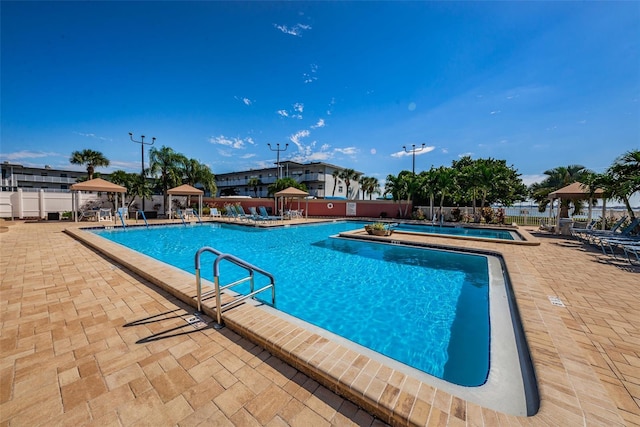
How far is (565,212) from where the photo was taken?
1334 cm

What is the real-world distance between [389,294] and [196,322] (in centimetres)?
354

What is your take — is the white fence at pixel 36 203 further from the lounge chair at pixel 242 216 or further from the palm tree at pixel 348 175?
the palm tree at pixel 348 175

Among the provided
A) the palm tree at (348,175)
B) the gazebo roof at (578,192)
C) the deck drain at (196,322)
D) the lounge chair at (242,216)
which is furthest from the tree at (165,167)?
the gazebo roof at (578,192)

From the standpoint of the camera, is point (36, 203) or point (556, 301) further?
point (36, 203)

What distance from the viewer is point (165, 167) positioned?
68.3 feet

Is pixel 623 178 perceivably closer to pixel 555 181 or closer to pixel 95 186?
pixel 555 181

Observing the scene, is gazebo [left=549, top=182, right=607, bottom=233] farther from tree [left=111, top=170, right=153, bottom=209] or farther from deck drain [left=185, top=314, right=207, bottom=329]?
tree [left=111, top=170, right=153, bottom=209]

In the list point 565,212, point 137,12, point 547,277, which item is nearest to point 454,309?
point 547,277

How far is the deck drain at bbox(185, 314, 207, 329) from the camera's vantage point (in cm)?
279

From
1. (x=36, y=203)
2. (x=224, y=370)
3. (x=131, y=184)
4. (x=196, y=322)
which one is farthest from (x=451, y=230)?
(x=36, y=203)

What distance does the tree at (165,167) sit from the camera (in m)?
20.6

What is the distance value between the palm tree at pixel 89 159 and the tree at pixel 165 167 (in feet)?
11.7

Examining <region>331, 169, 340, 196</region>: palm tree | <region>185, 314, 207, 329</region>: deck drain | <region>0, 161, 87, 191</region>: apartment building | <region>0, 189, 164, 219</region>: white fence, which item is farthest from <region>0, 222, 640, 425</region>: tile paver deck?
<region>0, 161, 87, 191</region>: apartment building

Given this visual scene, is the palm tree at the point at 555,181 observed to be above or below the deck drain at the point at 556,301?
above
